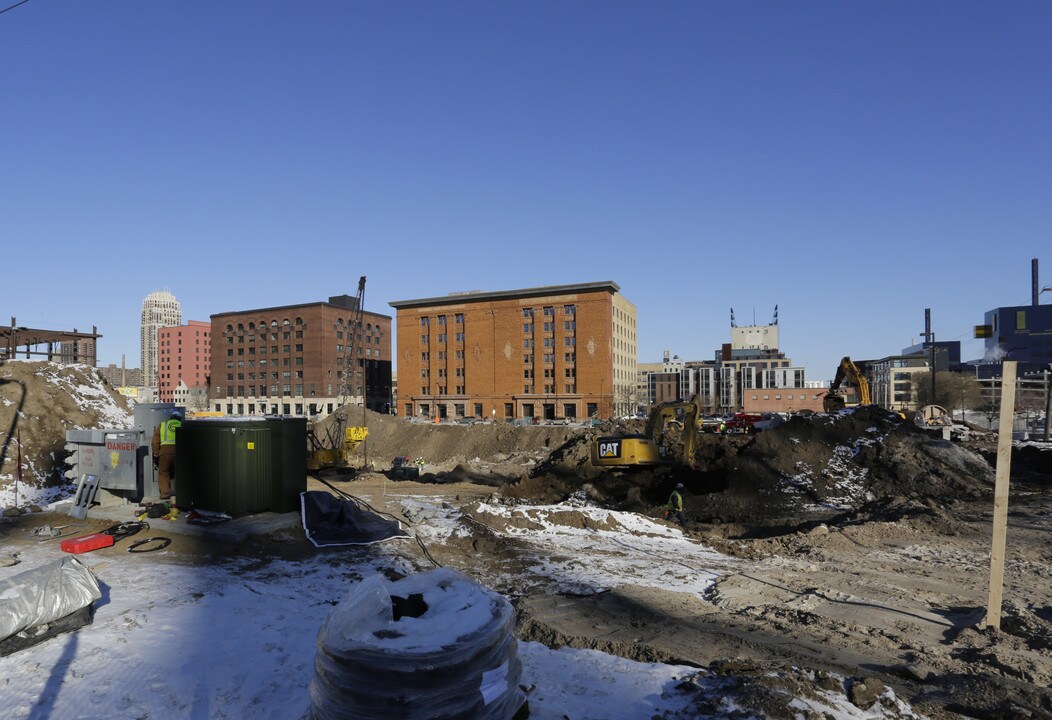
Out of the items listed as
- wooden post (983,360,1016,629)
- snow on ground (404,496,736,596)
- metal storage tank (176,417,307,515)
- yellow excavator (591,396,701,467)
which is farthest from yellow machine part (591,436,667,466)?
wooden post (983,360,1016,629)

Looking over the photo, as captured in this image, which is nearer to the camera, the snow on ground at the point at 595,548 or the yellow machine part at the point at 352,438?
the snow on ground at the point at 595,548

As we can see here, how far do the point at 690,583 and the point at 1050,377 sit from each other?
52.4m

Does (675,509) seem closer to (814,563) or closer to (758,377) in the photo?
(814,563)

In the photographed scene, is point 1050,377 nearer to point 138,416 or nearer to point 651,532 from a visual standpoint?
point 651,532

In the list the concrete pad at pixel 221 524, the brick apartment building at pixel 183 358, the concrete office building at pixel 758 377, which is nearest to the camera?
the concrete pad at pixel 221 524

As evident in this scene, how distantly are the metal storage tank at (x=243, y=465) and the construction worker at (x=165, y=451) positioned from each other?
28.9 inches

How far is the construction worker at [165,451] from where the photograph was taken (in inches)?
491

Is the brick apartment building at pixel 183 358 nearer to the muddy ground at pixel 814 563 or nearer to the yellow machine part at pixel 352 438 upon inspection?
the yellow machine part at pixel 352 438

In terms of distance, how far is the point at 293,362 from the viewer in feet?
347

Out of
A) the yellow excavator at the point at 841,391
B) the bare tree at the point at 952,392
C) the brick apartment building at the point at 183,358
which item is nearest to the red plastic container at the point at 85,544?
the yellow excavator at the point at 841,391

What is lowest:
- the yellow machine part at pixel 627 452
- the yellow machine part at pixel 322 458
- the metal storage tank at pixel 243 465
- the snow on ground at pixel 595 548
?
the yellow machine part at pixel 322 458

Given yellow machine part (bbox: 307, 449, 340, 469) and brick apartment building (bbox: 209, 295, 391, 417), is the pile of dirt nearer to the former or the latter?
yellow machine part (bbox: 307, 449, 340, 469)

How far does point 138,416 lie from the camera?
12.8 meters

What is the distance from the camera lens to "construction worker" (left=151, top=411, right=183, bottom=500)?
1246cm
